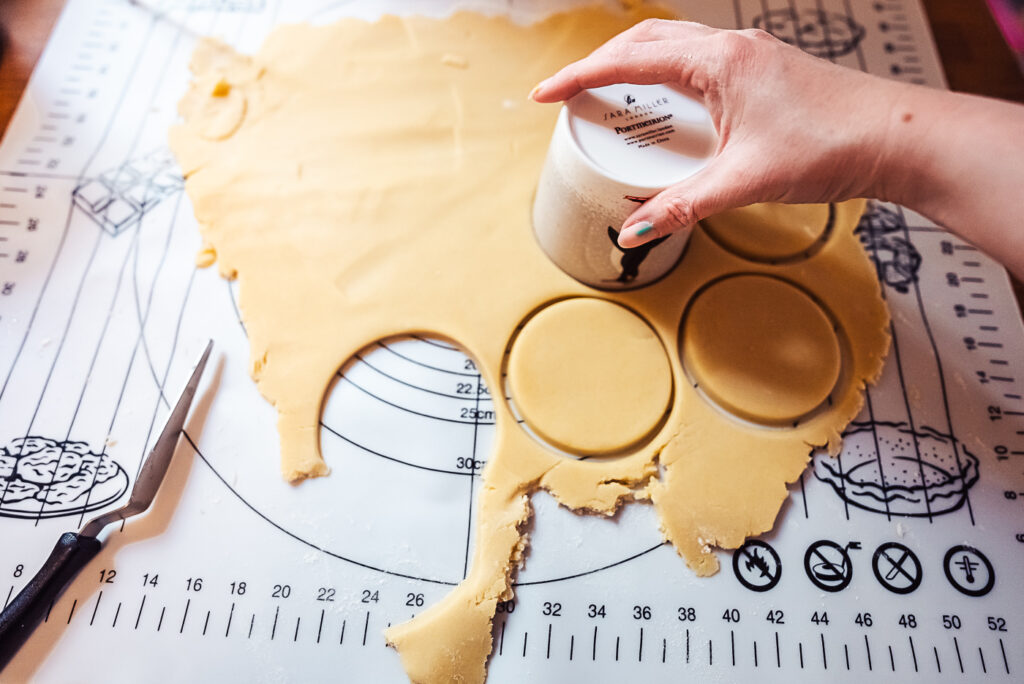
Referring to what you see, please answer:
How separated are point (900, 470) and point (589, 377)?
38cm

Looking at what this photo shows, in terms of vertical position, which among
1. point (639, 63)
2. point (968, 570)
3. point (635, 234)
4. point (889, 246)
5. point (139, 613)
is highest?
point (639, 63)

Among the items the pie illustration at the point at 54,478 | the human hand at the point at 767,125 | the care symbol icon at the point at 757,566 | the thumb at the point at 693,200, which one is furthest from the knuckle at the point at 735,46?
the pie illustration at the point at 54,478

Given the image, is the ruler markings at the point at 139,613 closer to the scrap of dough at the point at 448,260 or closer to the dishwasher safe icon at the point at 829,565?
the scrap of dough at the point at 448,260

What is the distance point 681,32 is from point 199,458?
70 cm

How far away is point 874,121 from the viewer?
60cm

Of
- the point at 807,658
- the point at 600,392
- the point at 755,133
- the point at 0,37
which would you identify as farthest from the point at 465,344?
the point at 0,37

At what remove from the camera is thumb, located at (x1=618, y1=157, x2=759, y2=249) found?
62 centimetres

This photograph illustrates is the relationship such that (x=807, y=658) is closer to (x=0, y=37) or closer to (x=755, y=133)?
(x=755, y=133)

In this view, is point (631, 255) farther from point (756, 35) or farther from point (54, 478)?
point (54, 478)

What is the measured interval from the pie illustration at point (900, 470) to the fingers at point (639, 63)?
462 millimetres

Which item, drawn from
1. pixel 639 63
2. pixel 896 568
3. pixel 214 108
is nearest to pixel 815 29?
pixel 639 63

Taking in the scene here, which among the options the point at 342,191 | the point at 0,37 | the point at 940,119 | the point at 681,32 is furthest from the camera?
the point at 0,37

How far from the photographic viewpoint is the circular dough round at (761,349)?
748 mm

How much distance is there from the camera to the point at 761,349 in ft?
2.52
